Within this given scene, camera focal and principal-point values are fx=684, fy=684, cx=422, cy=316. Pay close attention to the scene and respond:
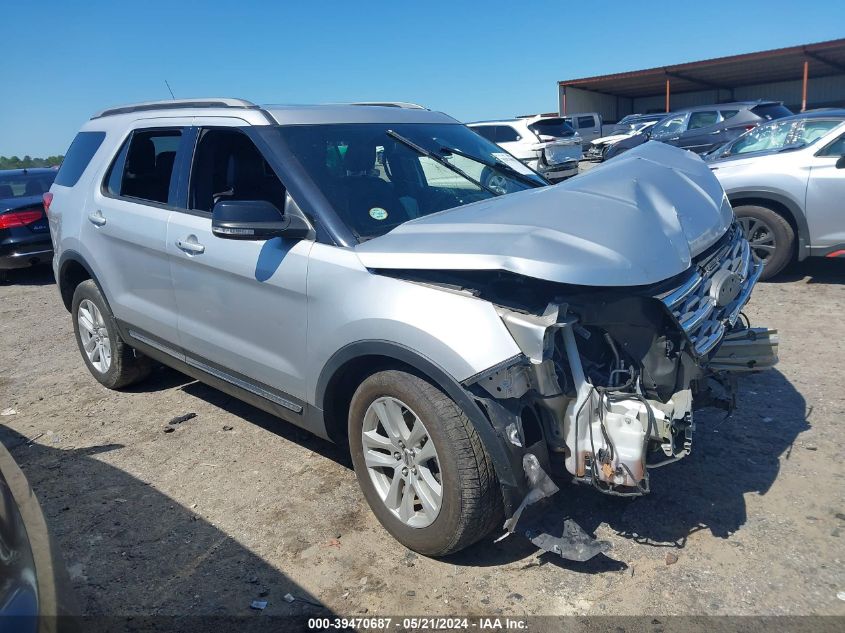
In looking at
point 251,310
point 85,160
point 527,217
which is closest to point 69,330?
point 85,160

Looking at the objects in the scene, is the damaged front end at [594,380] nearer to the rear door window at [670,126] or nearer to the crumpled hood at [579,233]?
the crumpled hood at [579,233]

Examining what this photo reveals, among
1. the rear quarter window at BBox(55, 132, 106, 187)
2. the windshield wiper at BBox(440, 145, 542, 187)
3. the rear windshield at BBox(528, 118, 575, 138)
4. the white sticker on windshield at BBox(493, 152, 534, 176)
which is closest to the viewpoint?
the windshield wiper at BBox(440, 145, 542, 187)

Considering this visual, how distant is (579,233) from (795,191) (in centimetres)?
509

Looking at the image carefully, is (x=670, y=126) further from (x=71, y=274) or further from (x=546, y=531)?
A: (x=546, y=531)

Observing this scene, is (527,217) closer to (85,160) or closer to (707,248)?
(707,248)

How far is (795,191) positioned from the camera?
6746mm

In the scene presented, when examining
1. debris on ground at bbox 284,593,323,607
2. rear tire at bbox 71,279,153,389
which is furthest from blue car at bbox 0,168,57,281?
debris on ground at bbox 284,593,323,607

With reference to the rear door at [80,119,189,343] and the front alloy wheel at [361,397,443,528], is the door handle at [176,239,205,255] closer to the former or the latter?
the rear door at [80,119,189,343]

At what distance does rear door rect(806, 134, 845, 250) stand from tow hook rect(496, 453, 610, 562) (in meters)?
5.17

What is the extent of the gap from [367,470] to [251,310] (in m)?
1.04

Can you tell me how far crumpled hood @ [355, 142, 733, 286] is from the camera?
2617mm

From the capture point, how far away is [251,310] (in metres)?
3.55

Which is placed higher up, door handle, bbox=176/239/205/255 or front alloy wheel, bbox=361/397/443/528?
door handle, bbox=176/239/205/255

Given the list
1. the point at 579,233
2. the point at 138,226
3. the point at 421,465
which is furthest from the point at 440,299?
the point at 138,226
